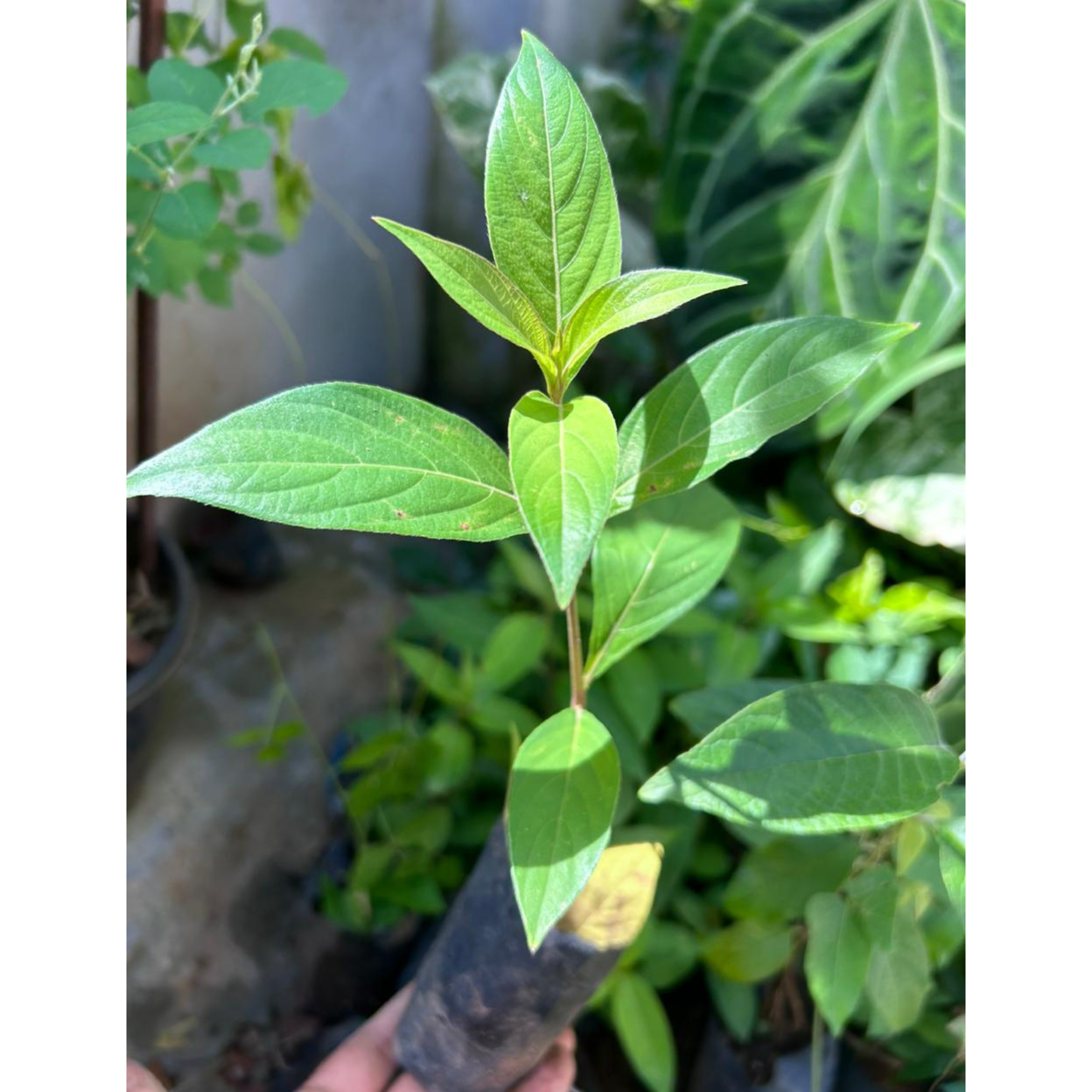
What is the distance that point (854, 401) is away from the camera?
112 centimetres

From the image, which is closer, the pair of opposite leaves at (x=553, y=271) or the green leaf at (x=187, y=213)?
the pair of opposite leaves at (x=553, y=271)

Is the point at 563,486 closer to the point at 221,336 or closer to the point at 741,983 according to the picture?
the point at 741,983

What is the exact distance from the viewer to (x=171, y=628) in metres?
1.01

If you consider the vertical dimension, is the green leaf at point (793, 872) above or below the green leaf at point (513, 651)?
below

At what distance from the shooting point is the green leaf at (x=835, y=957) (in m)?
0.66

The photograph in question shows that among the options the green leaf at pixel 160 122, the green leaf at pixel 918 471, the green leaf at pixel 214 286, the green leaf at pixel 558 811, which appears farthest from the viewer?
the green leaf at pixel 918 471

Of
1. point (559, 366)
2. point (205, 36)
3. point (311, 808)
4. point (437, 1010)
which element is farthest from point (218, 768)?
point (559, 366)

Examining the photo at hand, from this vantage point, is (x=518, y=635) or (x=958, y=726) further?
(x=518, y=635)

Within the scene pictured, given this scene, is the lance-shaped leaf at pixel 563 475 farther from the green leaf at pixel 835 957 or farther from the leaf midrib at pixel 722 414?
the green leaf at pixel 835 957

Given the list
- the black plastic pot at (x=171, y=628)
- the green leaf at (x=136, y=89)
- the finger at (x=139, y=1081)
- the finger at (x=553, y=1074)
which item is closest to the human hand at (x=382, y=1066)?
the finger at (x=553, y=1074)

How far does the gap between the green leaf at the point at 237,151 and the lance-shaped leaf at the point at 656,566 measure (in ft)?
1.17

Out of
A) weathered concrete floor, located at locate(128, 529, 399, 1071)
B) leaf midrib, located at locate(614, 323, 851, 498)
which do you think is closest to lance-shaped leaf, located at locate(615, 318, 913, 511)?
leaf midrib, located at locate(614, 323, 851, 498)

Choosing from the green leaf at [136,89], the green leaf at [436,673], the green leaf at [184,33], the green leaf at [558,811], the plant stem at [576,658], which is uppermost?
the green leaf at [184,33]

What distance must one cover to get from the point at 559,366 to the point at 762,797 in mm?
241
